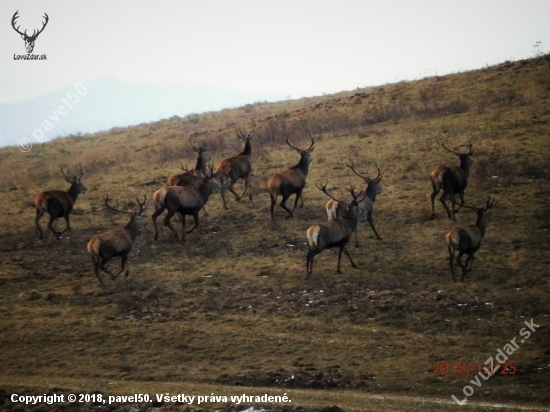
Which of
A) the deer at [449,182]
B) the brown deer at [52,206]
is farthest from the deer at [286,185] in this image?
the brown deer at [52,206]

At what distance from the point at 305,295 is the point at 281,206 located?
5.10 metres

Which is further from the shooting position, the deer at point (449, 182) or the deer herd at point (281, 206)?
the deer at point (449, 182)

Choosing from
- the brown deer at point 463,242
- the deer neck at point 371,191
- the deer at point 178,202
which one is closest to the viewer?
the brown deer at point 463,242

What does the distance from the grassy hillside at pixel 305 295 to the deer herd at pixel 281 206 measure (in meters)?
0.54

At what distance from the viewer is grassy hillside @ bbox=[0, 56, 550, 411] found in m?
13.6

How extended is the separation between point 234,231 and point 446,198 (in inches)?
240

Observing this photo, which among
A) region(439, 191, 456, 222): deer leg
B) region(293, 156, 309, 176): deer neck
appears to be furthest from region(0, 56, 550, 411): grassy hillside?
region(293, 156, 309, 176): deer neck

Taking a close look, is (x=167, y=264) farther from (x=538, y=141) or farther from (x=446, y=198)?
(x=538, y=141)

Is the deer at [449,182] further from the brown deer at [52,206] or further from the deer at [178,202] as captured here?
the brown deer at [52,206]

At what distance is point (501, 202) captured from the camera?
72.0 feet

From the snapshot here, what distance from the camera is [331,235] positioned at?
18.0 m

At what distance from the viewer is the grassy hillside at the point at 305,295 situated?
44.7 ft

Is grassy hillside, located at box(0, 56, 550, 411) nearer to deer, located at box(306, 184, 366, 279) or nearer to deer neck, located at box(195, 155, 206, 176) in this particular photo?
deer, located at box(306, 184, 366, 279)
